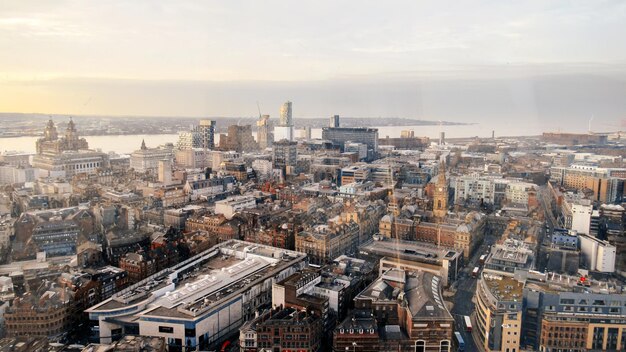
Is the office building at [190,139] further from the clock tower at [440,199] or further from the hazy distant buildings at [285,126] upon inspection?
the clock tower at [440,199]

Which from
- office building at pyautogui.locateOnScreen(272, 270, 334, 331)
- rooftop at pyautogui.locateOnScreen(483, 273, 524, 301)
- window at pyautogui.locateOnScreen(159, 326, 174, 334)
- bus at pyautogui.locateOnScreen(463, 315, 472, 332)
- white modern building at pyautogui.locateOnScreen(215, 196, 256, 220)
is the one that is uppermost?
white modern building at pyautogui.locateOnScreen(215, 196, 256, 220)

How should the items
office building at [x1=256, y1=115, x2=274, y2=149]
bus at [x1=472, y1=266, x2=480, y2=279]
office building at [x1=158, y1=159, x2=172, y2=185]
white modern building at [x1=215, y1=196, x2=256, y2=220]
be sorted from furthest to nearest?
office building at [x1=256, y1=115, x2=274, y2=149] → office building at [x1=158, y1=159, x2=172, y2=185] → white modern building at [x1=215, y1=196, x2=256, y2=220] → bus at [x1=472, y1=266, x2=480, y2=279]

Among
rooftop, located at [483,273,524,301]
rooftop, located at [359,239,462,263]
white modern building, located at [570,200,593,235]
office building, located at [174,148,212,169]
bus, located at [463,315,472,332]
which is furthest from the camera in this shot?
office building, located at [174,148,212,169]

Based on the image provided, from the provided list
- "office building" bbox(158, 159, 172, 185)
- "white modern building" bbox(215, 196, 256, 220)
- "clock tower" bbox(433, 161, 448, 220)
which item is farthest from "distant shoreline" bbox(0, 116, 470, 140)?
"white modern building" bbox(215, 196, 256, 220)

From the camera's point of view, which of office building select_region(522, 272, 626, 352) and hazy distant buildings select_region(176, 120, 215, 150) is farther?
hazy distant buildings select_region(176, 120, 215, 150)

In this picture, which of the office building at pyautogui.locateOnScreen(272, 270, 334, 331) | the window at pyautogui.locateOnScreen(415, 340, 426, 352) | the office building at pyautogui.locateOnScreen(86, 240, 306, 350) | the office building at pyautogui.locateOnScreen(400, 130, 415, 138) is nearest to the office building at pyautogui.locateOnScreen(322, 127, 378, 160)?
the office building at pyautogui.locateOnScreen(400, 130, 415, 138)

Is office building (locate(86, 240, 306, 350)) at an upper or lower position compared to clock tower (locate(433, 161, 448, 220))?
lower

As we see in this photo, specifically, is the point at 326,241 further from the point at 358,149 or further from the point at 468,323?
the point at 358,149

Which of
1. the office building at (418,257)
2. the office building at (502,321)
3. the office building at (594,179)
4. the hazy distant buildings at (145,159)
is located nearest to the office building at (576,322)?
the office building at (502,321)

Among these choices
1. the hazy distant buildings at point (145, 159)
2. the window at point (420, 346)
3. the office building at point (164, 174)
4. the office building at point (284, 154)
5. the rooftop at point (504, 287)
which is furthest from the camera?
the office building at point (284, 154)

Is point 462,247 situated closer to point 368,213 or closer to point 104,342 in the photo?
point 368,213

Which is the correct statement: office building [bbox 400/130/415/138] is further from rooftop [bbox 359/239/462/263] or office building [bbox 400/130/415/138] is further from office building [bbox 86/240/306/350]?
office building [bbox 86/240/306/350]
